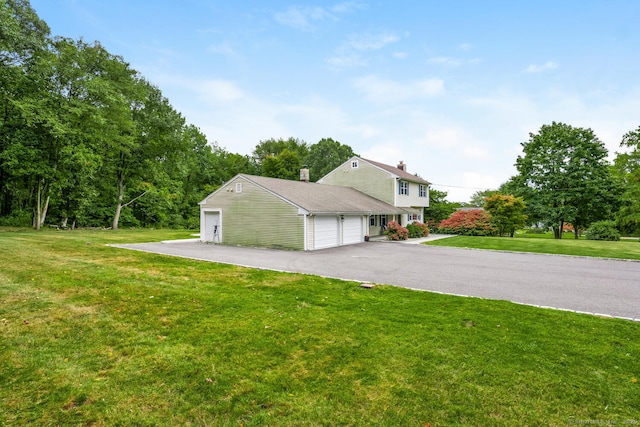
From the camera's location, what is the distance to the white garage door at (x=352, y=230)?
19703 mm

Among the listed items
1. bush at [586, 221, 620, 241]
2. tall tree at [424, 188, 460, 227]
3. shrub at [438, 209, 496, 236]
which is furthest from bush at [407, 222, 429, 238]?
bush at [586, 221, 620, 241]

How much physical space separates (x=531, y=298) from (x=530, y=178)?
104 ft

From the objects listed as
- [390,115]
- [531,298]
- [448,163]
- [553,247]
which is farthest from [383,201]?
[531,298]

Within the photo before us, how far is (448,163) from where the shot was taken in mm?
40156

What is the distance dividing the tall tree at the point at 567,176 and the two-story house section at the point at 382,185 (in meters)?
12.5

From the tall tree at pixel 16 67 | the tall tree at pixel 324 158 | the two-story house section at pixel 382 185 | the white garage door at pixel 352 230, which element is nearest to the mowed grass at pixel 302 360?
the white garage door at pixel 352 230

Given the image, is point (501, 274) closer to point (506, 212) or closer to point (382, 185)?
point (382, 185)

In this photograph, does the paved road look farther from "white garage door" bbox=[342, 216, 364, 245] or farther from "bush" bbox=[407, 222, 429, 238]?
"bush" bbox=[407, 222, 429, 238]

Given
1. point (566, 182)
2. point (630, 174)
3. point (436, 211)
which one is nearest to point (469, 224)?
point (436, 211)

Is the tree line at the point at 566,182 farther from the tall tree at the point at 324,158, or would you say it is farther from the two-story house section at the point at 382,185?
the tall tree at the point at 324,158

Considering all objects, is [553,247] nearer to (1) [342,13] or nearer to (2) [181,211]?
(1) [342,13]

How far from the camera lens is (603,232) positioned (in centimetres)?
2527

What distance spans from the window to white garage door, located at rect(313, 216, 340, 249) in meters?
10.8

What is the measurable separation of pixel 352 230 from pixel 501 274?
10.8 m
